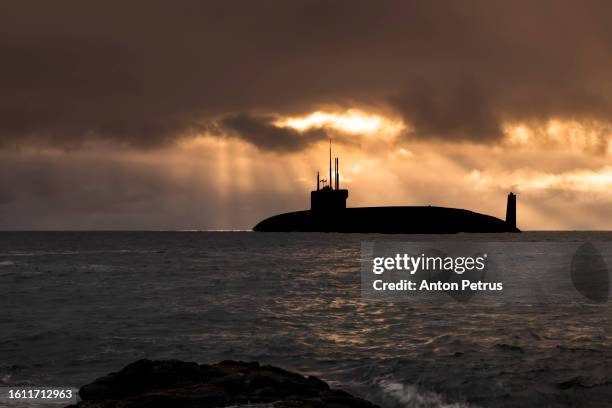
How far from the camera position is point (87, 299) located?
40.8 meters

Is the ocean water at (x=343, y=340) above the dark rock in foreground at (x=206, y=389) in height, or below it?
below

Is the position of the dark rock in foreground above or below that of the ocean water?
above

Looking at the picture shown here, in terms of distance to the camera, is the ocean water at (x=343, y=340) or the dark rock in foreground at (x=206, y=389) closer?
the dark rock in foreground at (x=206, y=389)

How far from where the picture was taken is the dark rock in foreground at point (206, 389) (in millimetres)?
11406

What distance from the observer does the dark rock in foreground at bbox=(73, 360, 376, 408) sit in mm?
11406

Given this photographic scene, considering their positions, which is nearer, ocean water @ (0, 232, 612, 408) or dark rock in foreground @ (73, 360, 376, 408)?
dark rock in foreground @ (73, 360, 376, 408)

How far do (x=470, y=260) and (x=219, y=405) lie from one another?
9281 centimetres

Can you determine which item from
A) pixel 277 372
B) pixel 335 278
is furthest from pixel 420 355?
pixel 335 278

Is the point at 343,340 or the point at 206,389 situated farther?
the point at 343,340

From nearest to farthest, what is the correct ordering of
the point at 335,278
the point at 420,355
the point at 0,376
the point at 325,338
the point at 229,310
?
the point at 0,376
the point at 420,355
the point at 325,338
the point at 229,310
the point at 335,278

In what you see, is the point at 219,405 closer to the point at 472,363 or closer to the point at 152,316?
the point at 472,363

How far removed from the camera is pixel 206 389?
12141 millimetres

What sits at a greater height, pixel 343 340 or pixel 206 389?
pixel 206 389

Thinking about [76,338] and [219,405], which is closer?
[219,405]
